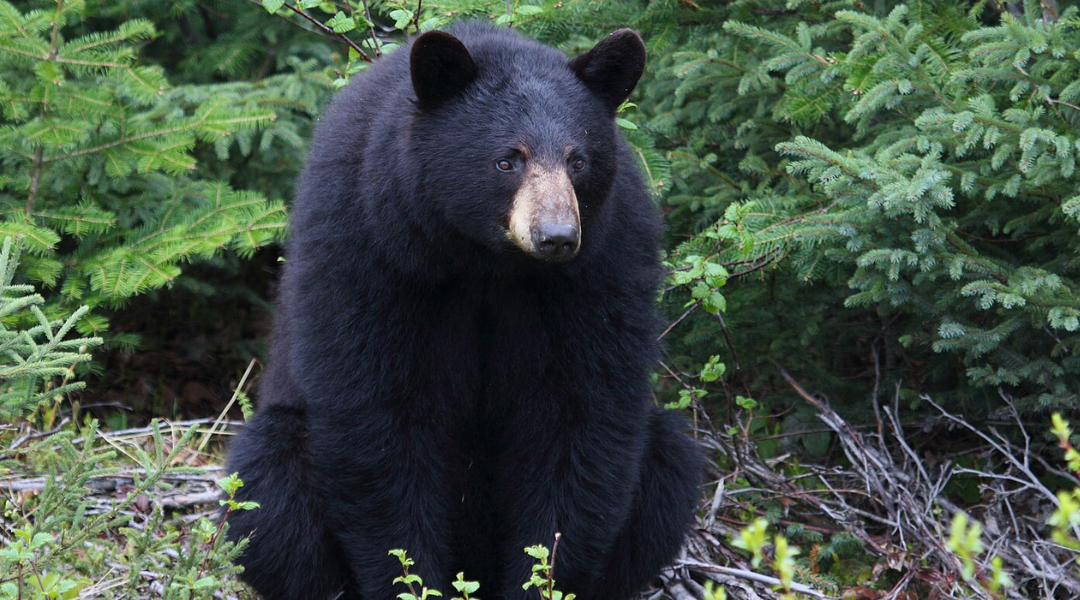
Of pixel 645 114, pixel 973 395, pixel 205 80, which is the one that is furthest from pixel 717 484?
pixel 205 80

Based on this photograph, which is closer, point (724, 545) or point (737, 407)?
point (724, 545)

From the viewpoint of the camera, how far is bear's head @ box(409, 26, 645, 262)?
3344 millimetres

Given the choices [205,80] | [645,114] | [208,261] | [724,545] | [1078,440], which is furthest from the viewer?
[205,80]

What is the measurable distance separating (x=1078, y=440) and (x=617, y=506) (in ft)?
6.38

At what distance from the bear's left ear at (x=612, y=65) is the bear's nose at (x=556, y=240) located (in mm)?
699

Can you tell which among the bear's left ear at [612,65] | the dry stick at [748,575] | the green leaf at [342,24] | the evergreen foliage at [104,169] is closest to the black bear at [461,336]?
the bear's left ear at [612,65]

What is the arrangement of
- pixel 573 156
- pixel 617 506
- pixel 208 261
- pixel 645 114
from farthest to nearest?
pixel 208 261 → pixel 645 114 → pixel 617 506 → pixel 573 156

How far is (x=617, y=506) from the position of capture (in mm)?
3852

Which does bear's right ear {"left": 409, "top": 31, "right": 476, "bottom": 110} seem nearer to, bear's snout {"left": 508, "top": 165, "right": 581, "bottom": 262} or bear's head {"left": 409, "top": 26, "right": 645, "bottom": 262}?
bear's head {"left": 409, "top": 26, "right": 645, "bottom": 262}

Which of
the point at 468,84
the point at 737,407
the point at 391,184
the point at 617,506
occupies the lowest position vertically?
the point at 737,407

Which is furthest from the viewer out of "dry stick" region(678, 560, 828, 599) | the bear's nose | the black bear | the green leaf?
the green leaf

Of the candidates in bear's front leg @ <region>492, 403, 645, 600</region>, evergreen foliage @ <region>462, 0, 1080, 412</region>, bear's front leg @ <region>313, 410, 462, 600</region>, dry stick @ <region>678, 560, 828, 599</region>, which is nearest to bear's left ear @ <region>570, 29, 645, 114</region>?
evergreen foliage @ <region>462, 0, 1080, 412</region>

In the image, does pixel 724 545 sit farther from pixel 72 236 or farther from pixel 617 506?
pixel 72 236

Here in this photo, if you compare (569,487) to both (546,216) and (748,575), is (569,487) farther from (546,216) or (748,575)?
(546,216)
